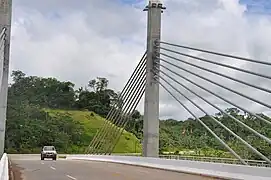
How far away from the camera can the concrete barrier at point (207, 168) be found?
69.5 feet

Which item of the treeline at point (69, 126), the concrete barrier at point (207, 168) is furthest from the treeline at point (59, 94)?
the concrete barrier at point (207, 168)

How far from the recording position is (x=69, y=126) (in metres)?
102

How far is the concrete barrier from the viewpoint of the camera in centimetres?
2119

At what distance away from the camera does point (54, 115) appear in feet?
363

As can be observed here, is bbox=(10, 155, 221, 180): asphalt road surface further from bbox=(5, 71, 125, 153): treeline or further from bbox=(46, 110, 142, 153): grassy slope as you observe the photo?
bbox=(46, 110, 142, 153): grassy slope

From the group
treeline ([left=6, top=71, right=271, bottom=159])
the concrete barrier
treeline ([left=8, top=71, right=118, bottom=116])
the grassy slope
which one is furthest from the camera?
treeline ([left=8, top=71, right=118, bottom=116])

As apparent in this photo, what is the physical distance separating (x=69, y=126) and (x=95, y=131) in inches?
270

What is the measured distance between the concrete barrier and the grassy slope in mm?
58563

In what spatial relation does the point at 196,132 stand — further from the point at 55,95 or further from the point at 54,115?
the point at 55,95

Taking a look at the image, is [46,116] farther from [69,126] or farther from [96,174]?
[96,174]

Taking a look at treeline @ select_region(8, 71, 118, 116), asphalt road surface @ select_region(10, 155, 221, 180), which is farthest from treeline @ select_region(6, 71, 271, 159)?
asphalt road surface @ select_region(10, 155, 221, 180)

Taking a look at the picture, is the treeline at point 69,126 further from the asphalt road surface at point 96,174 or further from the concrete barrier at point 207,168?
the asphalt road surface at point 96,174

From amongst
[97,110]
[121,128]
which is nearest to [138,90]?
[121,128]

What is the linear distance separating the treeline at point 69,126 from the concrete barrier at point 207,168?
1976cm
